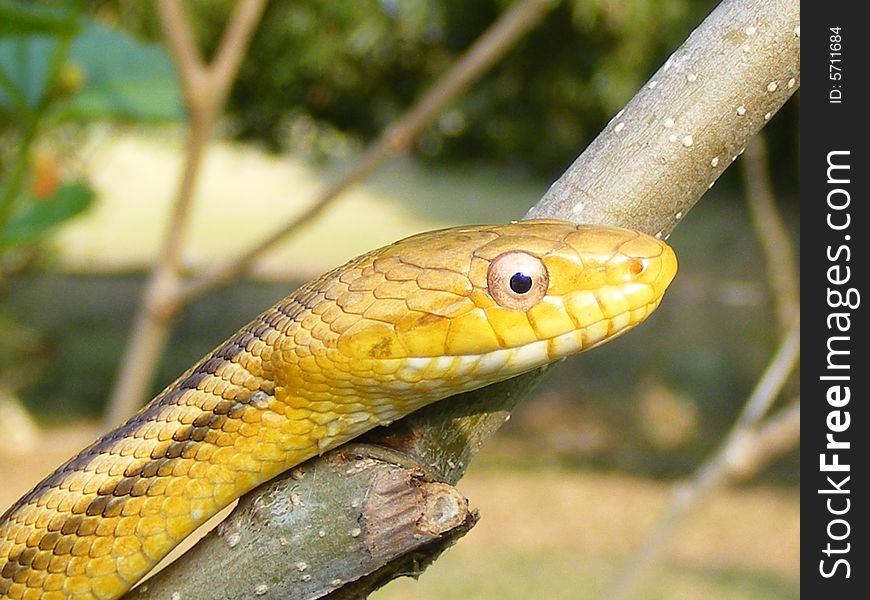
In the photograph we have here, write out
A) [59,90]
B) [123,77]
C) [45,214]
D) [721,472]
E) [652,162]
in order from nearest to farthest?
[652,162]
[59,90]
[45,214]
[123,77]
[721,472]

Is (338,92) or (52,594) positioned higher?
(338,92)

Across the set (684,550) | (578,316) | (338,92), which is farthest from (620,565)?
(578,316)

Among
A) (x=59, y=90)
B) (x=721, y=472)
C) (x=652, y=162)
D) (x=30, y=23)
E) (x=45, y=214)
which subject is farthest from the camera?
(x=721, y=472)

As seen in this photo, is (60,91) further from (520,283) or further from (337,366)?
(520,283)

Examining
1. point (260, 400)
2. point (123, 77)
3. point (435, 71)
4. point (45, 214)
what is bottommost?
point (260, 400)

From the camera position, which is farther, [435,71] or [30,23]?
[435,71]

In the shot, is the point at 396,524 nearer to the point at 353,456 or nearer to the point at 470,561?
the point at 353,456

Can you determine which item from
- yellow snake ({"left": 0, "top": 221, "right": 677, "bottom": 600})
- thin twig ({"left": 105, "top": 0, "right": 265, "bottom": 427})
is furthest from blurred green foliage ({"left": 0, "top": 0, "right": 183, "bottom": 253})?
yellow snake ({"left": 0, "top": 221, "right": 677, "bottom": 600})

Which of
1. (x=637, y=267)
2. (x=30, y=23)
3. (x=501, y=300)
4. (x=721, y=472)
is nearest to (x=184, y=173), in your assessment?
(x=30, y=23)
